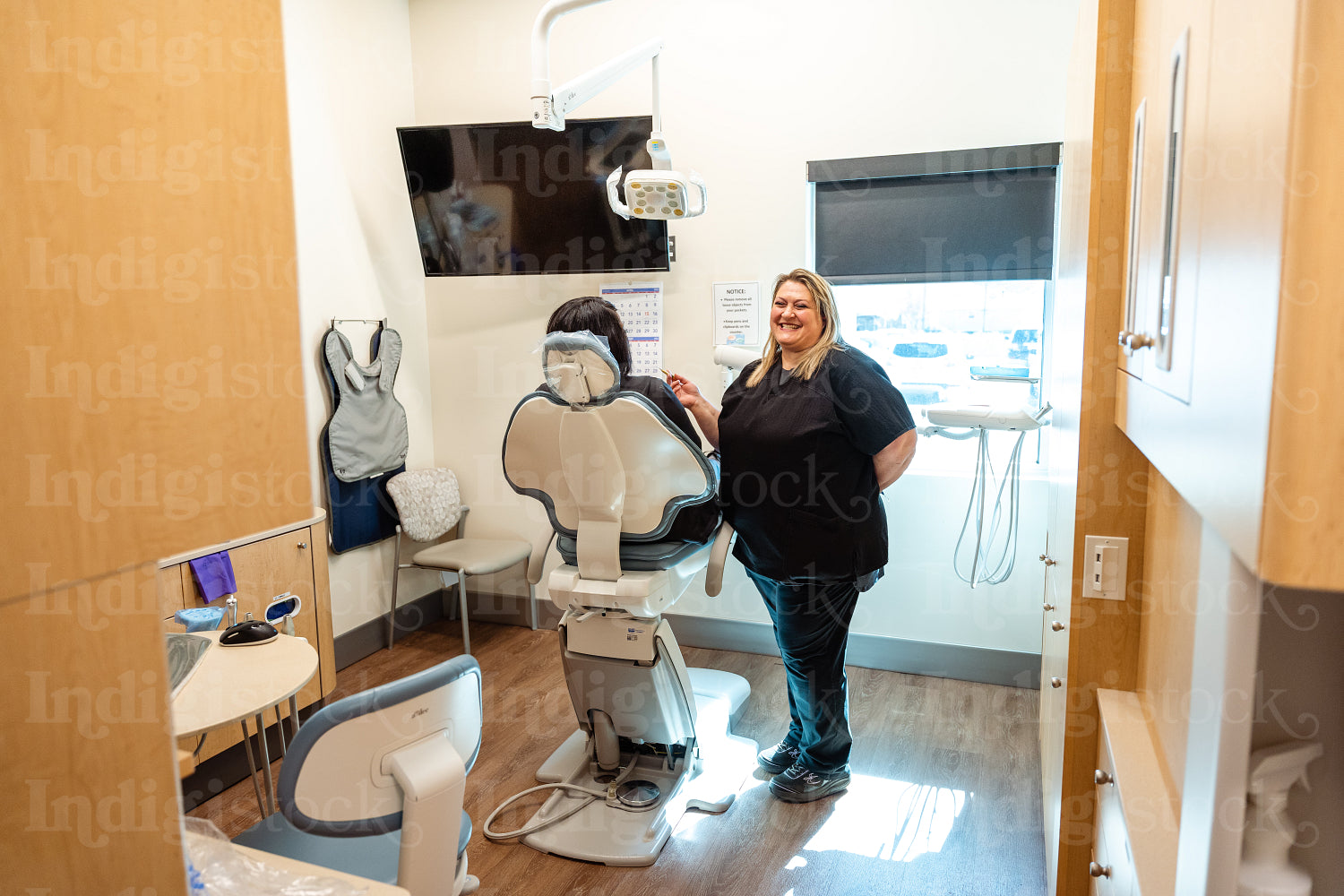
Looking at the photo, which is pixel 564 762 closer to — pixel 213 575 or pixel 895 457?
pixel 213 575

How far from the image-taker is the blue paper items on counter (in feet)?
8.30

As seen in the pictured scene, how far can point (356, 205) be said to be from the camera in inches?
147

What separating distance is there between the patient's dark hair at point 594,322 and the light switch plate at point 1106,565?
1313 mm

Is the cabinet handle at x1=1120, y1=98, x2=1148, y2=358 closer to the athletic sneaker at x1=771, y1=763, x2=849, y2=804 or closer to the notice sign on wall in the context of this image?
the athletic sneaker at x1=771, y1=763, x2=849, y2=804

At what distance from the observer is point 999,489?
10.8 ft

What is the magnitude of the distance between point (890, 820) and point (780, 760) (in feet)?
1.32

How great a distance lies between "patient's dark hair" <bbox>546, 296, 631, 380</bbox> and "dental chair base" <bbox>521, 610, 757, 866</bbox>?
77 centimetres

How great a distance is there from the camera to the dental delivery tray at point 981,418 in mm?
2904

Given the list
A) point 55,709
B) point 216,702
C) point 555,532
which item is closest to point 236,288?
point 55,709

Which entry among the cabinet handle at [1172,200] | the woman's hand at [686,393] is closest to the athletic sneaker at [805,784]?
the woman's hand at [686,393]

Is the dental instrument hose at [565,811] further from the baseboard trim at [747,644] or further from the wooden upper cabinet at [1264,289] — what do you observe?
the wooden upper cabinet at [1264,289]

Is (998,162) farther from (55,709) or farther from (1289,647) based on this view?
(55,709)

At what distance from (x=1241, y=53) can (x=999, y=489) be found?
277 cm

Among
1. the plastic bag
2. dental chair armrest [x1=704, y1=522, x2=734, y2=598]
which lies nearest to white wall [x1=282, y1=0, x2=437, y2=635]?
dental chair armrest [x1=704, y1=522, x2=734, y2=598]
